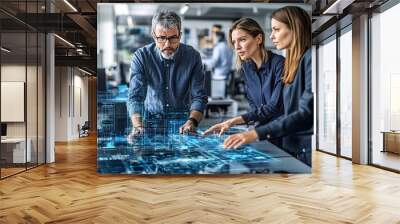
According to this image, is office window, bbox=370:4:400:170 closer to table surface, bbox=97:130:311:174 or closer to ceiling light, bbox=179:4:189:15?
table surface, bbox=97:130:311:174

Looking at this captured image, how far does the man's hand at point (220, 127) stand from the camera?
6.44 m

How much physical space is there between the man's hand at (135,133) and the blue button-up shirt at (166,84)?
24 cm

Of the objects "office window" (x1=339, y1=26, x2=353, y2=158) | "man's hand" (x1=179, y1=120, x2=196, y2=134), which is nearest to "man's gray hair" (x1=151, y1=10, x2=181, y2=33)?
"man's hand" (x1=179, y1=120, x2=196, y2=134)


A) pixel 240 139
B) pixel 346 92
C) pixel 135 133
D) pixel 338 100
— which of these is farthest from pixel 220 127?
pixel 338 100

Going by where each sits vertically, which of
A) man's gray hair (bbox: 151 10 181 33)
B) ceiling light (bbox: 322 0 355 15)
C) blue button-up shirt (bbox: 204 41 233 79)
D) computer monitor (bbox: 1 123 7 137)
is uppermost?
ceiling light (bbox: 322 0 355 15)

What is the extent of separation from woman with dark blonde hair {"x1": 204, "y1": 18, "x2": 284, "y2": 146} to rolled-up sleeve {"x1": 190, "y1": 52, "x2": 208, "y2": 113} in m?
0.42

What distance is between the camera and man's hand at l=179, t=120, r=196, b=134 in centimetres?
641

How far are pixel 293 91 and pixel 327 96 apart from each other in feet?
15.7

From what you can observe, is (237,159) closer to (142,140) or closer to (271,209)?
(142,140)

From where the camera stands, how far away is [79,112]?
17391mm

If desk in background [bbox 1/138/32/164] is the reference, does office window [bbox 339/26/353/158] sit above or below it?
above

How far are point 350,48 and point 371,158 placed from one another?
2434 mm

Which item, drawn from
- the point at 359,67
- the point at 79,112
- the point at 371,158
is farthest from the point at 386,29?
the point at 79,112

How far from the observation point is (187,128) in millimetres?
6434
